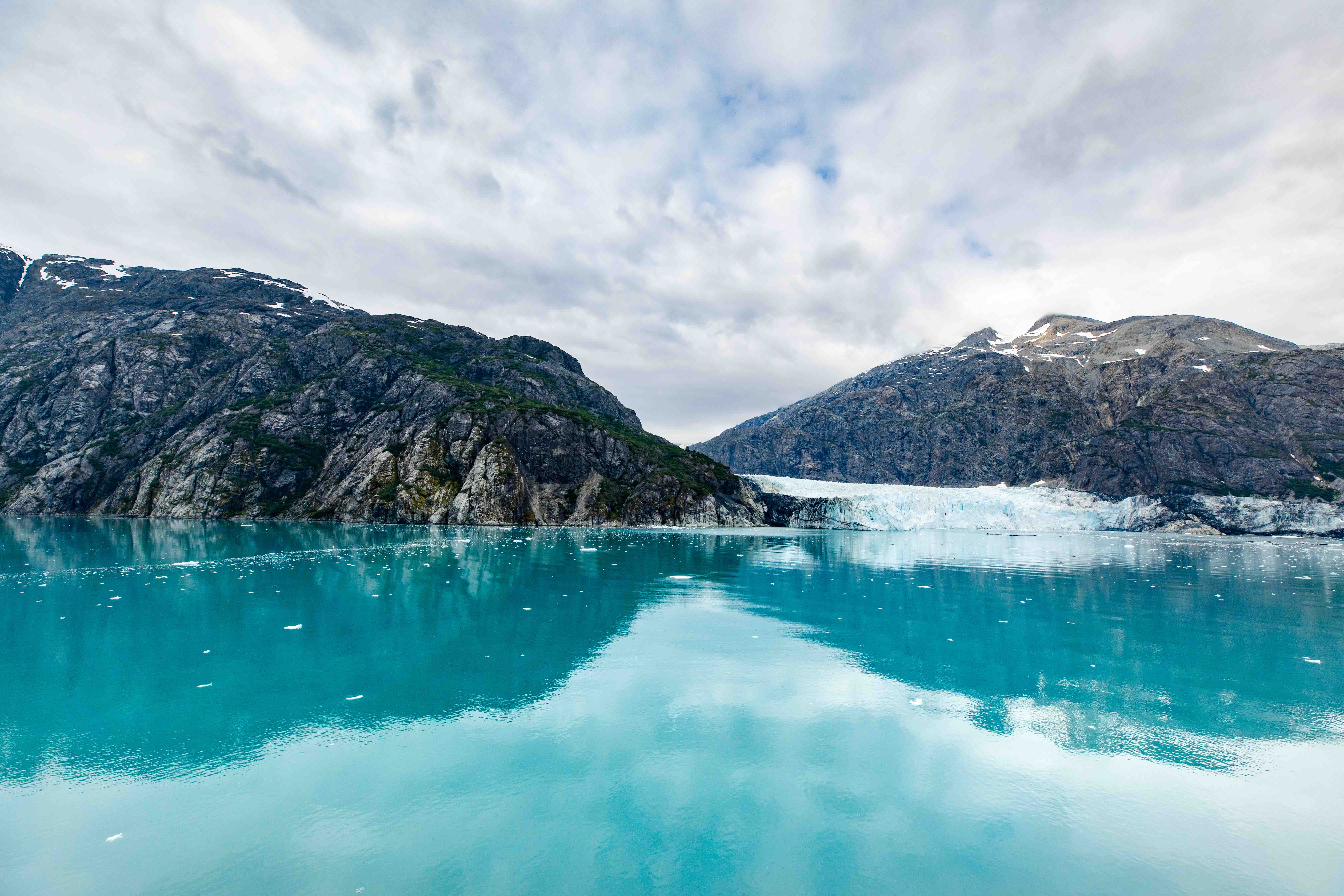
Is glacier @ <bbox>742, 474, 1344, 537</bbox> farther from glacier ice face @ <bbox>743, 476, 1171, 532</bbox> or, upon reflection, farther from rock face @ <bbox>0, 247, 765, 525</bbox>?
rock face @ <bbox>0, 247, 765, 525</bbox>

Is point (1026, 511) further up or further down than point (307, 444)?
further down

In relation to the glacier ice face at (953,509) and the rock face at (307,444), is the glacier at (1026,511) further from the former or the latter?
the rock face at (307,444)

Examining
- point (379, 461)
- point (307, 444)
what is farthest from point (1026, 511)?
point (307, 444)

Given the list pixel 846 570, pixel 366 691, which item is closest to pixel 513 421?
pixel 846 570

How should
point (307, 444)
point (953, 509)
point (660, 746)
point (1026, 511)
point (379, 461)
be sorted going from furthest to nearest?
1. point (1026, 511)
2. point (307, 444)
3. point (953, 509)
4. point (379, 461)
5. point (660, 746)

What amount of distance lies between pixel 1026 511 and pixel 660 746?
175625 mm

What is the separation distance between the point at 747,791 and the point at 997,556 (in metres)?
66.3

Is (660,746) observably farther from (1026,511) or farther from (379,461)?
(1026,511)

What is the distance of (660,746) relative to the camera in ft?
45.8

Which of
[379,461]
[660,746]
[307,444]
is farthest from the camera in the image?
[307,444]

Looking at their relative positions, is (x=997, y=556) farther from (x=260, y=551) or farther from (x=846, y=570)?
(x=260, y=551)

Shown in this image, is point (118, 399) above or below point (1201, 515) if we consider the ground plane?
above

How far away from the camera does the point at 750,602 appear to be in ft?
114

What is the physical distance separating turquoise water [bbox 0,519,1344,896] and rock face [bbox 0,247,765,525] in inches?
4206
